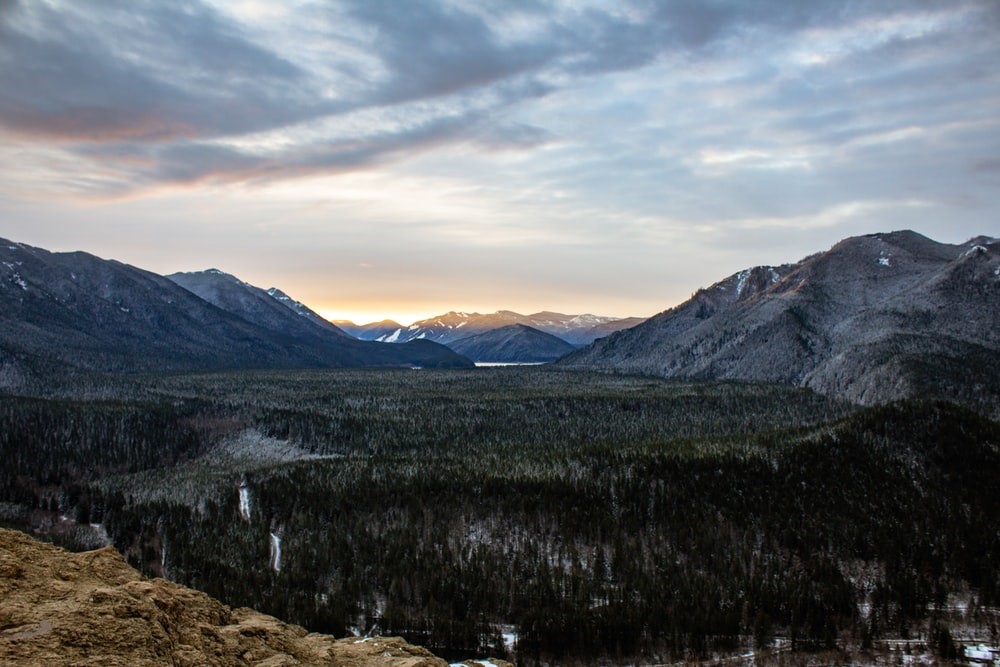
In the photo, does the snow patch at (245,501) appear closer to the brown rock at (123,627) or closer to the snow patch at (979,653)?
the brown rock at (123,627)

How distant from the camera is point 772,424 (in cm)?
15262

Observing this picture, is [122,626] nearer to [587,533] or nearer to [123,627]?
[123,627]

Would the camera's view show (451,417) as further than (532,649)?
Yes

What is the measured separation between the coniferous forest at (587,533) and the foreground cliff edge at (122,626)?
32.3 meters

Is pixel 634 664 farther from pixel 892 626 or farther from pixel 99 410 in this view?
pixel 99 410

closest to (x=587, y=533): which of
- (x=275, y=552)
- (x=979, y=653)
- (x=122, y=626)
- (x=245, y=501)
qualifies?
(x=275, y=552)

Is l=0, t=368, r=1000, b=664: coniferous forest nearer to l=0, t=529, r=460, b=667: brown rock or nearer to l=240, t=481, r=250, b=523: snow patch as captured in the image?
l=240, t=481, r=250, b=523: snow patch

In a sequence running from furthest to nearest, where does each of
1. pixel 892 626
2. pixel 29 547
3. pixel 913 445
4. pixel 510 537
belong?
pixel 913 445, pixel 510 537, pixel 892 626, pixel 29 547

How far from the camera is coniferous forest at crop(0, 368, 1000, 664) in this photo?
5631cm

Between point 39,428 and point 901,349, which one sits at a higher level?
point 901,349

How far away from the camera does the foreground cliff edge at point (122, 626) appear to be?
676 inches

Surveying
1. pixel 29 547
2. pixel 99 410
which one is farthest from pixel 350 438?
pixel 29 547

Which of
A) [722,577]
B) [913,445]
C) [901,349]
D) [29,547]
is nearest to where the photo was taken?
[29,547]

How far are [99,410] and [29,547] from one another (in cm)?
15100
